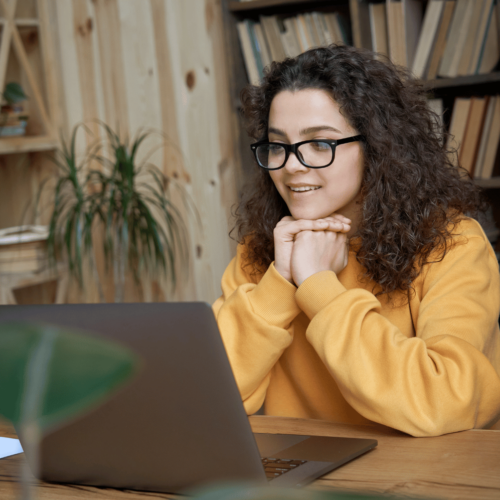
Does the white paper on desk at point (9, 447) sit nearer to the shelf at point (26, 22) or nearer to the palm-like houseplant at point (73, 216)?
the palm-like houseplant at point (73, 216)

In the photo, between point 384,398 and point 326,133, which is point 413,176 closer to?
point 326,133

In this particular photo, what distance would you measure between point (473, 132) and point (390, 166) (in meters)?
1.23

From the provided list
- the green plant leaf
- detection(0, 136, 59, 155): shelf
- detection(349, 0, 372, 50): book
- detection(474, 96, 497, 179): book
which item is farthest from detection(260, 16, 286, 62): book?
the green plant leaf

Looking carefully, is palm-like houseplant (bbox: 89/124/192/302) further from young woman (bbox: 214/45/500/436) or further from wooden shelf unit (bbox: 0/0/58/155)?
young woman (bbox: 214/45/500/436)

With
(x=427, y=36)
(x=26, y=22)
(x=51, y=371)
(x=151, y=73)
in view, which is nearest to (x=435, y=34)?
(x=427, y=36)

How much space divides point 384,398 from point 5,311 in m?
0.60

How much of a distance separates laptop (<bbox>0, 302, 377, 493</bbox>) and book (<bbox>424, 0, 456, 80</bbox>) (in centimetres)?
194

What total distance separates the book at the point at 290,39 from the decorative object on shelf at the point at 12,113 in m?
1.04

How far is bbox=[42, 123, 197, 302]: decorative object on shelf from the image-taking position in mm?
2533

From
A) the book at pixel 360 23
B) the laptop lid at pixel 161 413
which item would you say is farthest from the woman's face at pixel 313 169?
the book at pixel 360 23

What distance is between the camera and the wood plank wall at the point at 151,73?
2.78 meters

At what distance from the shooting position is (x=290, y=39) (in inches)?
103

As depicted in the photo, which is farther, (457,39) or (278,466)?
(457,39)

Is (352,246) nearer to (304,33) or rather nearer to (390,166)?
(390,166)
